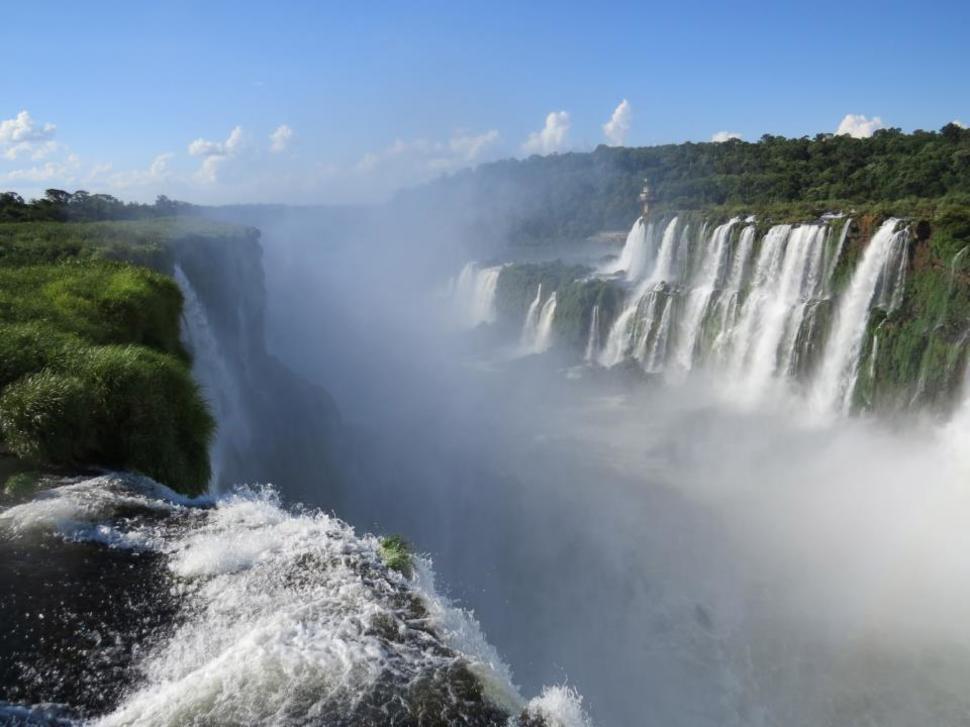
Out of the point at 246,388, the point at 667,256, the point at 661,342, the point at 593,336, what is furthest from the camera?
the point at 667,256

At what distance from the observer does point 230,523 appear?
6867 millimetres

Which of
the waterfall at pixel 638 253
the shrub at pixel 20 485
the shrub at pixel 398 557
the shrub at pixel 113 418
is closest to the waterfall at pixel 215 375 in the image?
the shrub at pixel 113 418

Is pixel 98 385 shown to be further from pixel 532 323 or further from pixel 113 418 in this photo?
pixel 532 323

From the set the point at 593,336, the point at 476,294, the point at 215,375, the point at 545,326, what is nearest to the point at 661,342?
the point at 593,336

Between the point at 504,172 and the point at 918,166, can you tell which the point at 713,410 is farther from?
the point at 504,172

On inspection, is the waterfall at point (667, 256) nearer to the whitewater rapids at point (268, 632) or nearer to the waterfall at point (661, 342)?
the waterfall at point (661, 342)

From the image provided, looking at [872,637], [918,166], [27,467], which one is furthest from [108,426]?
Answer: [918,166]

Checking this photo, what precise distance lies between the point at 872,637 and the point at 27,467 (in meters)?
15.2

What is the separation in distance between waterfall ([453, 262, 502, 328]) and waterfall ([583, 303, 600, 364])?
11.8 m

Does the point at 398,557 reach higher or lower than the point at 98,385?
lower

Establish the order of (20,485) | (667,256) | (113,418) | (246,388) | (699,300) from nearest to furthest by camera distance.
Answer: (20,485) < (113,418) < (246,388) < (699,300) < (667,256)

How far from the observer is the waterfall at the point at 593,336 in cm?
3472

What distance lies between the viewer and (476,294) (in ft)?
164

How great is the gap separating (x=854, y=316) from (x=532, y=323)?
20154mm
